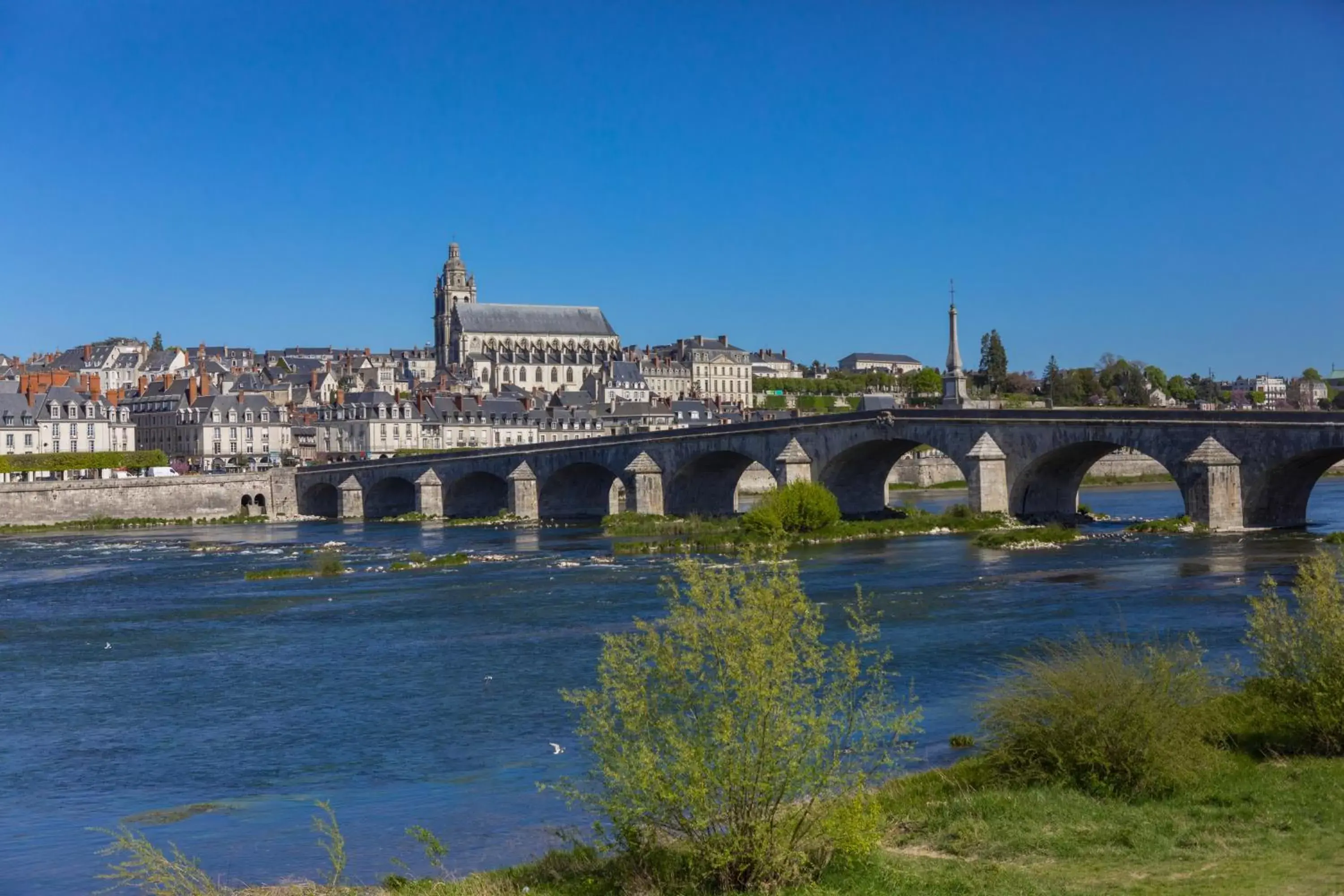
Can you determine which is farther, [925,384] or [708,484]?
[925,384]

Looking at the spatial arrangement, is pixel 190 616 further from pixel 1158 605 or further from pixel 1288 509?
pixel 1288 509

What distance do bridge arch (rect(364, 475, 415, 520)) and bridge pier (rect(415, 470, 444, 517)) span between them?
3249 millimetres

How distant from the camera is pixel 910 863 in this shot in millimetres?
12656

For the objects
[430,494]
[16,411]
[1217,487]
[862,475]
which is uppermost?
[16,411]

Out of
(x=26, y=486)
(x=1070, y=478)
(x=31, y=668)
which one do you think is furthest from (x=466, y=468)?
(x=31, y=668)

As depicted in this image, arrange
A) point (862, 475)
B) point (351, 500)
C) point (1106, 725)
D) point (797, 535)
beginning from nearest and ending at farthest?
point (1106, 725) → point (797, 535) → point (862, 475) → point (351, 500)

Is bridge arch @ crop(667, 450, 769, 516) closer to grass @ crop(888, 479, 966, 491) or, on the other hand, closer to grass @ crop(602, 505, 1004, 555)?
grass @ crop(602, 505, 1004, 555)

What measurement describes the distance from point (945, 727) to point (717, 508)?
5078cm

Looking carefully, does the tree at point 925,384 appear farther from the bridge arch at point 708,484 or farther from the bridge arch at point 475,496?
the bridge arch at point 708,484

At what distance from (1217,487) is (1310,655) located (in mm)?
30689

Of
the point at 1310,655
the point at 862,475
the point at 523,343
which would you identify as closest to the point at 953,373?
the point at 862,475

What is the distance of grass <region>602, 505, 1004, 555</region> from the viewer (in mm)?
49938

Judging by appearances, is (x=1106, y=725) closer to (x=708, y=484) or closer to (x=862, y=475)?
(x=862, y=475)

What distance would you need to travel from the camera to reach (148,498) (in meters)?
82.3
